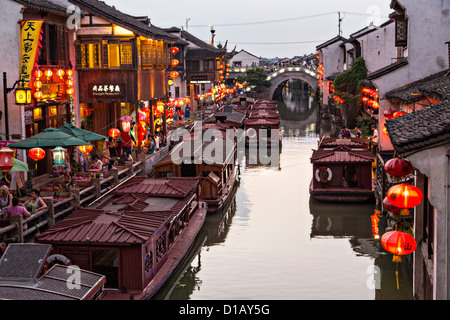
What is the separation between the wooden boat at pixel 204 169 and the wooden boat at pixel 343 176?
3.98 metres

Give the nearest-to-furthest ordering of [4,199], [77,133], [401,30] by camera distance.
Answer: [4,199] → [77,133] → [401,30]

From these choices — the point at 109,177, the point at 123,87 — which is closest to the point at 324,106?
the point at 123,87

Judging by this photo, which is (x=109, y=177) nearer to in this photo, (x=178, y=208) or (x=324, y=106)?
(x=178, y=208)

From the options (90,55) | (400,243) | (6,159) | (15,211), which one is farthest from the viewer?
(90,55)

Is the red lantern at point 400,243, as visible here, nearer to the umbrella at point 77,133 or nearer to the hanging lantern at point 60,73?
the umbrella at point 77,133

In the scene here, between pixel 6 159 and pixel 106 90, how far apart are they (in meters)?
12.8

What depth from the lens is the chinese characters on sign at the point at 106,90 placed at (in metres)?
29.7

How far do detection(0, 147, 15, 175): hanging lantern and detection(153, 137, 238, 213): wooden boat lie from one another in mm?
8879

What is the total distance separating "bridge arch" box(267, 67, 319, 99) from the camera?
96.4m

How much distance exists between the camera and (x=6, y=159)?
17.5 meters

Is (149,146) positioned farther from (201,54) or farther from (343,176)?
(201,54)

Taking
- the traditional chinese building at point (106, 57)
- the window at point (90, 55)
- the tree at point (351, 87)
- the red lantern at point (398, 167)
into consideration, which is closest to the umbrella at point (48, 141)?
the traditional chinese building at point (106, 57)

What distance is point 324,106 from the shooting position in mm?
72500

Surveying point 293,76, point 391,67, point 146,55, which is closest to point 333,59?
point 293,76
